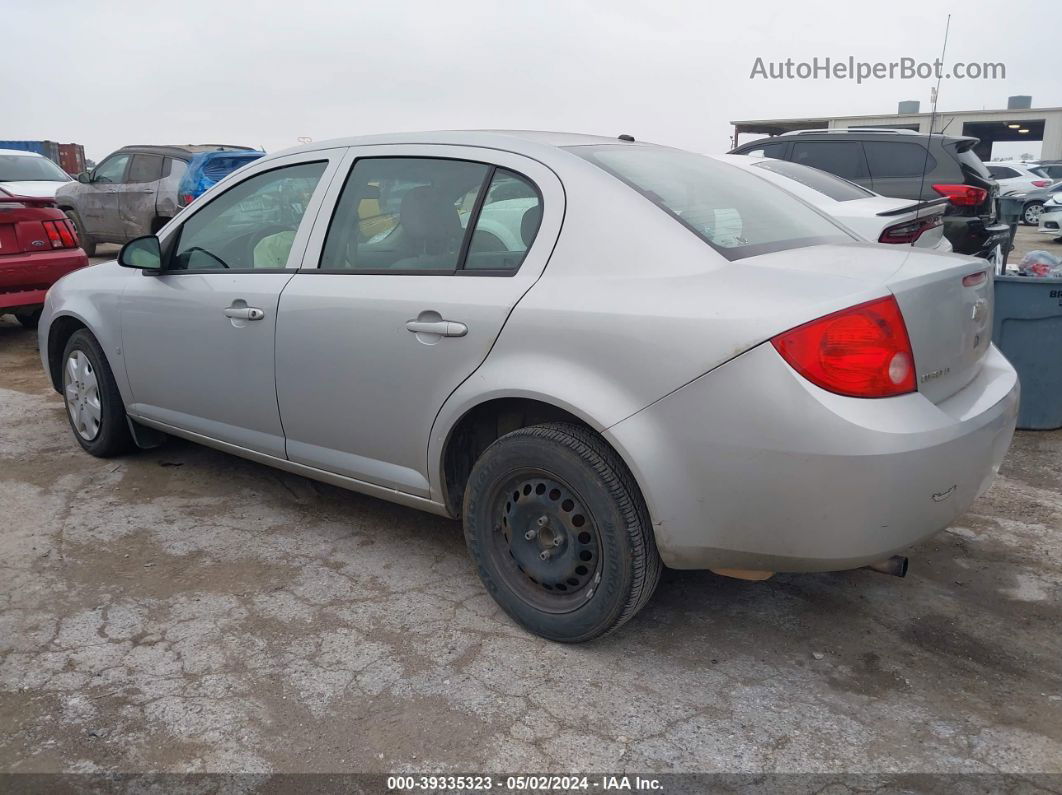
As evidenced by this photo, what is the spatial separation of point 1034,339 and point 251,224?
4.23 metres

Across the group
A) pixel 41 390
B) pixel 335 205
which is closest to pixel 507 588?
pixel 335 205

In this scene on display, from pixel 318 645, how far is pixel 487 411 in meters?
0.94

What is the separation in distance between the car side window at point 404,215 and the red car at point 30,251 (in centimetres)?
505

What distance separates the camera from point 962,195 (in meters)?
7.59

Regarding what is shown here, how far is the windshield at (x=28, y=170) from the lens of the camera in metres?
13.9

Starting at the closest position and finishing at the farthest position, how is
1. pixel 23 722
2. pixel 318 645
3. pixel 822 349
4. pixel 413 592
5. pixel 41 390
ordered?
pixel 822 349 < pixel 23 722 < pixel 318 645 < pixel 413 592 < pixel 41 390

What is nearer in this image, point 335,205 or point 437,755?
point 437,755

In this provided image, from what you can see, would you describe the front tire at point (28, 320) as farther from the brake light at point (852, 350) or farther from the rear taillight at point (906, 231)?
the brake light at point (852, 350)

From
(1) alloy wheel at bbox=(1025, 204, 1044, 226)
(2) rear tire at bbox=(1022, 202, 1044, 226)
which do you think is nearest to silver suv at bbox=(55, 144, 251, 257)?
(2) rear tire at bbox=(1022, 202, 1044, 226)

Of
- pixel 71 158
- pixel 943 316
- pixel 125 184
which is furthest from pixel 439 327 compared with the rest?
pixel 71 158

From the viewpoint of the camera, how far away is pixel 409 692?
8.71ft

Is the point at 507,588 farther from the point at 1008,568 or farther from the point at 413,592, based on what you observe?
the point at 1008,568

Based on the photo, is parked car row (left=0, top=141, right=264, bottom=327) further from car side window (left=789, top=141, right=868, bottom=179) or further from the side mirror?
car side window (left=789, top=141, right=868, bottom=179)

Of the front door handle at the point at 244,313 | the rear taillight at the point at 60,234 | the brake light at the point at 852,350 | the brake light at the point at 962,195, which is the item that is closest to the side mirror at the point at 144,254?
the front door handle at the point at 244,313
